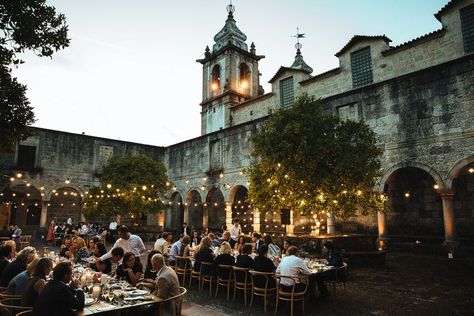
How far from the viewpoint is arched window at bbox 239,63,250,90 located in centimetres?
3139

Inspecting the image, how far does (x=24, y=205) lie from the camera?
25062 mm

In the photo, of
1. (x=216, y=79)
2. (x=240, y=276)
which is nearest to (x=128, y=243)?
(x=240, y=276)

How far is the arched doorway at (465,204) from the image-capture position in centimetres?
1532

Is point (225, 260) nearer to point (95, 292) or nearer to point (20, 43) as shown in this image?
point (95, 292)

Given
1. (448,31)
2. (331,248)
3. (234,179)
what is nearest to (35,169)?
(234,179)

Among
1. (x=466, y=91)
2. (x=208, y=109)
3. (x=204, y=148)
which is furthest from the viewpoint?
(x=208, y=109)

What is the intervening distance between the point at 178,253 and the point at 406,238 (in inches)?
519

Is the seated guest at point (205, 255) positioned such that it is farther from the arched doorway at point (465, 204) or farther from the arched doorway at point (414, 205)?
the arched doorway at point (465, 204)

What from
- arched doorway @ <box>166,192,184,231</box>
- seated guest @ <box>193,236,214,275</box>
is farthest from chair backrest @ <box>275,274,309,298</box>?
arched doorway @ <box>166,192,184,231</box>

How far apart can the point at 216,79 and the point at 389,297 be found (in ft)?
91.5

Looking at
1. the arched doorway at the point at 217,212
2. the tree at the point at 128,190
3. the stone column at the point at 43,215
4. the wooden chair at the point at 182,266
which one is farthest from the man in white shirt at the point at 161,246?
the stone column at the point at 43,215

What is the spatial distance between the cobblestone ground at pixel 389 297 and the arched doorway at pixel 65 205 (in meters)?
21.2

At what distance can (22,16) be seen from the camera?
21.2 feet

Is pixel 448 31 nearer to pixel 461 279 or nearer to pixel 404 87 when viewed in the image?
pixel 404 87
